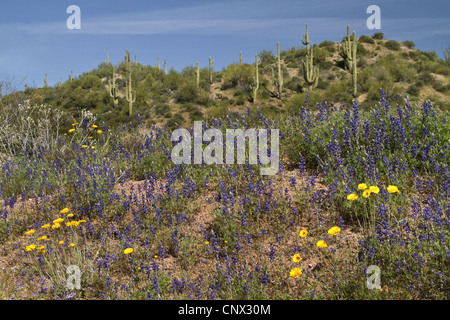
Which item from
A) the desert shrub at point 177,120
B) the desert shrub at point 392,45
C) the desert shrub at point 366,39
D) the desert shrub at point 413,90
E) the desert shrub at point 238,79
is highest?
the desert shrub at point 366,39

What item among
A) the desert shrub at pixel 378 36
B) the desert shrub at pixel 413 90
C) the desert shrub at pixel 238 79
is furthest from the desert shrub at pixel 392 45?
the desert shrub at pixel 238 79

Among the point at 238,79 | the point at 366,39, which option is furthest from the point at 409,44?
the point at 238,79

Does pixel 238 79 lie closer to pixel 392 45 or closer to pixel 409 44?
pixel 392 45

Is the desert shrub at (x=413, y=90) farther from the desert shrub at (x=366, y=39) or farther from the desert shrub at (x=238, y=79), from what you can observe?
the desert shrub at (x=366, y=39)

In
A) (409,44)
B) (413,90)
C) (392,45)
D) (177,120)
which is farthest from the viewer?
(409,44)

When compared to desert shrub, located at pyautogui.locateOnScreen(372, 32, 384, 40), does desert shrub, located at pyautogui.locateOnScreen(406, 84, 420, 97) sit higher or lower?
lower

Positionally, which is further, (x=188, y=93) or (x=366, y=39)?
(x=366, y=39)

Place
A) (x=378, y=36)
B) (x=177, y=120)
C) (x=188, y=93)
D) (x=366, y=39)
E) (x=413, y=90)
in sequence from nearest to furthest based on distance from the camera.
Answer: (x=177, y=120), (x=413, y=90), (x=188, y=93), (x=366, y=39), (x=378, y=36)

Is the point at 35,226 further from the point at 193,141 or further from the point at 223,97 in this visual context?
the point at 223,97

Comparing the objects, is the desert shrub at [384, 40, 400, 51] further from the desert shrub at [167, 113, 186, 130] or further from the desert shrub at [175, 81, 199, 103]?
the desert shrub at [167, 113, 186, 130]

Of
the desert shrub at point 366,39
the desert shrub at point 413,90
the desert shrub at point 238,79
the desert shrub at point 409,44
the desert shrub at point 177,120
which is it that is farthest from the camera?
the desert shrub at point 409,44

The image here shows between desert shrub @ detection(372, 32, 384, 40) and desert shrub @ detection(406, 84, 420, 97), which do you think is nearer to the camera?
desert shrub @ detection(406, 84, 420, 97)

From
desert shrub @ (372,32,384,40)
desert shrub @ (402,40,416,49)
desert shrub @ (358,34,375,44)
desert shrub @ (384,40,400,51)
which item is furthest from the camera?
desert shrub @ (372,32,384,40)

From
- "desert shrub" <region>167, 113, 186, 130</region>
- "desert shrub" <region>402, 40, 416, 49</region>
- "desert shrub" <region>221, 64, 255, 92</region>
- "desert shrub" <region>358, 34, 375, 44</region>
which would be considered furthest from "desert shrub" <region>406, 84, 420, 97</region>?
"desert shrub" <region>167, 113, 186, 130</region>
